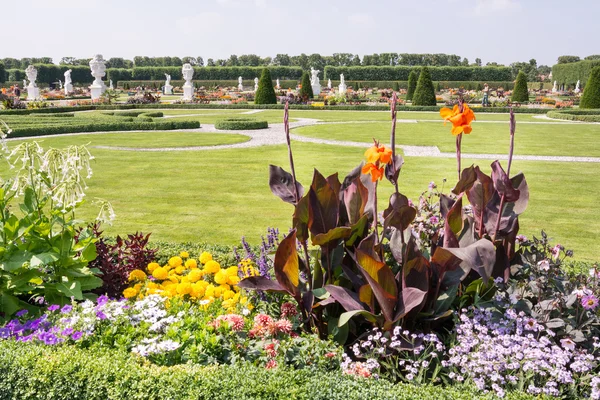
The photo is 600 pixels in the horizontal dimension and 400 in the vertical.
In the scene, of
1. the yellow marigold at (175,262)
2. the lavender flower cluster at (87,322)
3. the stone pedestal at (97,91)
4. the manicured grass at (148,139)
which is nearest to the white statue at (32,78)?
the stone pedestal at (97,91)

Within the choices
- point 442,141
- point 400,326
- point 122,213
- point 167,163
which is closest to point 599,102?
point 442,141

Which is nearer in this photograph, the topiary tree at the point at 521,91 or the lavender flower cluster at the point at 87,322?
the lavender flower cluster at the point at 87,322

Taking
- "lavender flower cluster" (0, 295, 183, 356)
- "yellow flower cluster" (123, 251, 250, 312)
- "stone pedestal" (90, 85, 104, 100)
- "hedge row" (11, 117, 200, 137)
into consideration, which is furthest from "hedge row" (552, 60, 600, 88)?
"lavender flower cluster" (0, 295, 183, 356)

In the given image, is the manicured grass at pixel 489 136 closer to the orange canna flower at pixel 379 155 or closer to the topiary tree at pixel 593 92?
the topiary tree at pixel 593 92

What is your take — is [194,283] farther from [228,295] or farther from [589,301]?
[589,301]

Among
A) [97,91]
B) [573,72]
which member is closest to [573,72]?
[573,72]

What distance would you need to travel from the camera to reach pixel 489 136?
1619cm

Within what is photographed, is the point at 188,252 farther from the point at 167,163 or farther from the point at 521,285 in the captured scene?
the point at 167,163

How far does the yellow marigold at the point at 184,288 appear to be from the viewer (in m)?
3.65

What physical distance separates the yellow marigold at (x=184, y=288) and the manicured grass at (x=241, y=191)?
233 centimetres

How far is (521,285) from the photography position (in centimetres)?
298

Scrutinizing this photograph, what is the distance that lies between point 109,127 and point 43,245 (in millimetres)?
14971

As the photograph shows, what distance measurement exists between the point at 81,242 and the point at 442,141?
12691 mm

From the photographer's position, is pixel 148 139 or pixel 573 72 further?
pixel 573 72
